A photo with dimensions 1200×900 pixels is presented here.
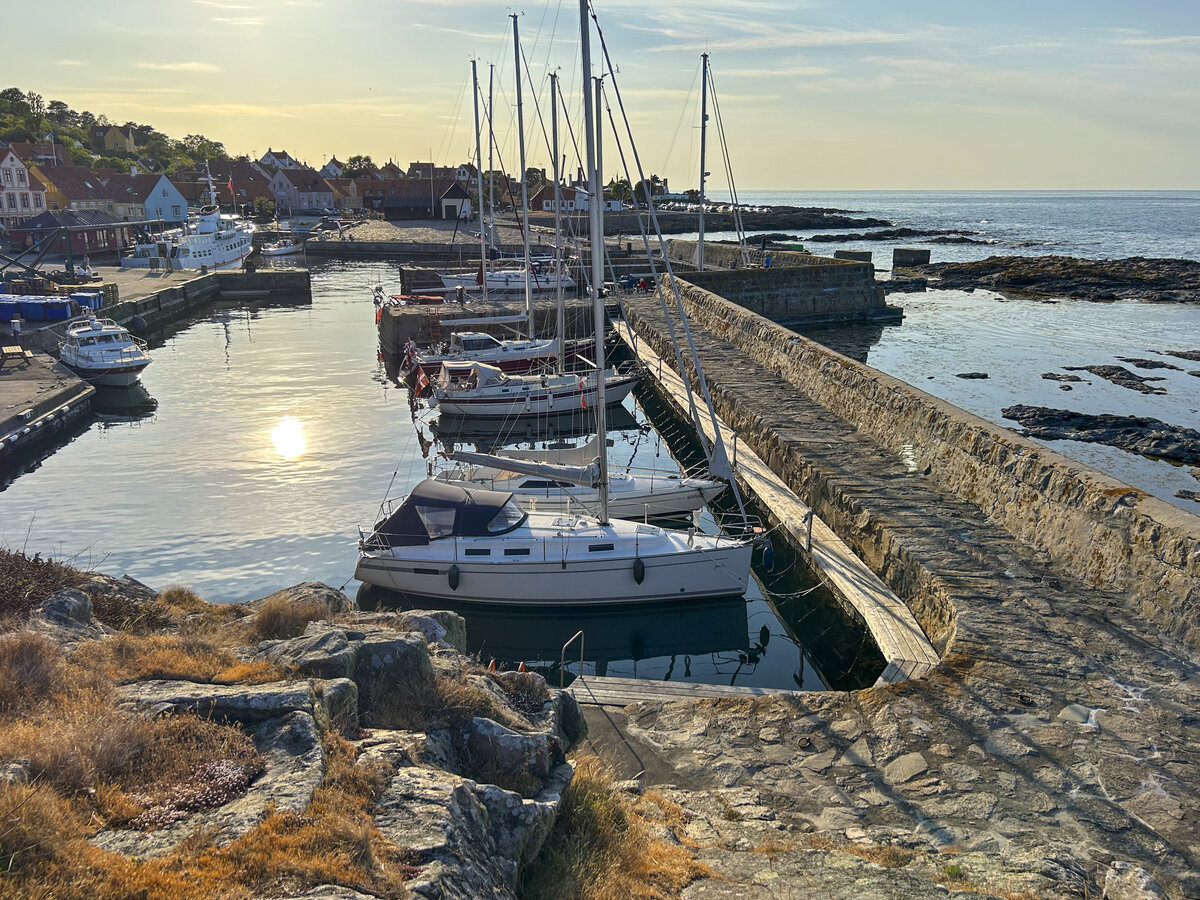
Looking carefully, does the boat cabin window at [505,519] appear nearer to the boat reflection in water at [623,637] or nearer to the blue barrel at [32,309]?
the boat reflection in water at [623,637]

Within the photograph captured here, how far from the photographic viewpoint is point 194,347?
45.5 meters

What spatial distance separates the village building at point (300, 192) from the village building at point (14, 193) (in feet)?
174

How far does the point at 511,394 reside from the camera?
2945 cm

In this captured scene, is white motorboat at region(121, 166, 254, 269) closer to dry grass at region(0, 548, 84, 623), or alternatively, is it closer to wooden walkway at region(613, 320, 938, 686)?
wooden walkway at region(613, 320, 938, 686)

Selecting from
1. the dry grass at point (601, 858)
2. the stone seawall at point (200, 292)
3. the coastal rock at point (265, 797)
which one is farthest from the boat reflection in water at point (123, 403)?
the dry grass at point (601, 858)

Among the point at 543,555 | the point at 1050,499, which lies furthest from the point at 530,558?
the point at 1050,499

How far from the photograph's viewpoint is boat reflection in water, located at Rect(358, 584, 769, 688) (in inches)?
608

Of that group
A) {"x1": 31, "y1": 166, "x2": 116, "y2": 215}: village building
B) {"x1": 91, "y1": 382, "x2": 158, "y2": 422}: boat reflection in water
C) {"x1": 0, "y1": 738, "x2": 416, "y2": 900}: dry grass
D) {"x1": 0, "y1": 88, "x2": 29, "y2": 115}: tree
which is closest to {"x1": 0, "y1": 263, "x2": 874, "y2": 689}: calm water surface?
{"x1": 91, "y1": 382, "x2": 158, "y2": 422}: boat reflection in water

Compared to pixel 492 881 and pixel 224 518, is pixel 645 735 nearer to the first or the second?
pixel 492 881

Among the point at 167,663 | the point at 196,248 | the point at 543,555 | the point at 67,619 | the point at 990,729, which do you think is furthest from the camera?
the point at 196,248

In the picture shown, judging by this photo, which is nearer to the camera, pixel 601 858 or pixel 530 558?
pixel 601 858

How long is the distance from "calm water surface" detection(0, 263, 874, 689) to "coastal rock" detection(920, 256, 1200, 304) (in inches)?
1661

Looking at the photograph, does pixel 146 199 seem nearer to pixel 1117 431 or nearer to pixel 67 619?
pixel 1117 431

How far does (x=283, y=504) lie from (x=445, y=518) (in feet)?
25.4
